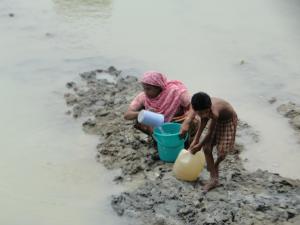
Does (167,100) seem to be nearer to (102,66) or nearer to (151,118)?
(151,118)

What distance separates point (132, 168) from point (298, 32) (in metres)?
5.79

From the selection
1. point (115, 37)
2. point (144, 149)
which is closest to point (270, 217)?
point (144, 149)

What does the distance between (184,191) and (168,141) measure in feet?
1.64

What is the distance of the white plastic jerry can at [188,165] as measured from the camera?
451cm

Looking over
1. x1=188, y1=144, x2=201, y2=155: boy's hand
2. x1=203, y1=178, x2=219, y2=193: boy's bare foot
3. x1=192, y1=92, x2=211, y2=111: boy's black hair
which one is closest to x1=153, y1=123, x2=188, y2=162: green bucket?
x1=188, y1=144, x2=201, y2=155: boy's hand

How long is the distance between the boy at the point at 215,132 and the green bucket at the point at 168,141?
13cm

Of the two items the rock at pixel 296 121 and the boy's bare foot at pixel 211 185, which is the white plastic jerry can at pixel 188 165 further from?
the rock at pixel 296 121

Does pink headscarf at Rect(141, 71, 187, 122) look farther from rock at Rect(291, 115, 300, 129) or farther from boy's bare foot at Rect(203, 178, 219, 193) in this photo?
rock at Rect(291, 115, 300, 129)

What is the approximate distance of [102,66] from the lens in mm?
8055

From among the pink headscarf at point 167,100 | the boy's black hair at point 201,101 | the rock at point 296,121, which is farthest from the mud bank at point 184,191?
the boy's black hair at point 201,101

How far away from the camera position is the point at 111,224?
174 inches

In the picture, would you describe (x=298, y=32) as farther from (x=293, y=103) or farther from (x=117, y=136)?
(x=117, y=136)

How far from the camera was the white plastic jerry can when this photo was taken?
4512 millimetres

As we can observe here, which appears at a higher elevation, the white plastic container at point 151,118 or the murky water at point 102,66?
the white plastic container at point 151,118
